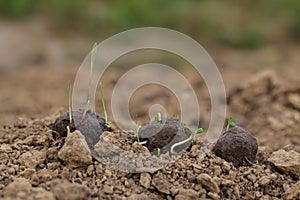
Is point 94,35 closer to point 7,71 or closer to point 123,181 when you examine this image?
point 7,71

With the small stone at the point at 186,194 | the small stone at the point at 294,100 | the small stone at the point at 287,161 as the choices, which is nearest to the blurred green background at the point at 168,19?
the small stone at the point at 294,100

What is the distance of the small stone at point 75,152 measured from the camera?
1680 mm

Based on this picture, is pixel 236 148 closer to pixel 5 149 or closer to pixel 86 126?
pixel 86 126

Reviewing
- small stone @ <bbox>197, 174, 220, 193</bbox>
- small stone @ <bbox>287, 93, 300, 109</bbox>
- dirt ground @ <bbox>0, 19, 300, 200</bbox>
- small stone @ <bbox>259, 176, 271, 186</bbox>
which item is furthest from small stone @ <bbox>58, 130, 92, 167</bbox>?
small stone @ <bbox>287, 93, 300, 109</bbox>

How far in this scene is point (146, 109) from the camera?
11.3ft

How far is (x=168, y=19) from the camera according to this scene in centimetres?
523

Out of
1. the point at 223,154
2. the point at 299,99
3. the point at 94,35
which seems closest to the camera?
the point at 223,154

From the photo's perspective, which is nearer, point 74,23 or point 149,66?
point 149,66

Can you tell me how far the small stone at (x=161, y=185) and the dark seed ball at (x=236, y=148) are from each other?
24 cm

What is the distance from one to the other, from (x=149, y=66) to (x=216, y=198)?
298 centimetres

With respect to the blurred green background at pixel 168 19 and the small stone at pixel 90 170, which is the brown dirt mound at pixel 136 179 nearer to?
the small stone at pixel 90 170

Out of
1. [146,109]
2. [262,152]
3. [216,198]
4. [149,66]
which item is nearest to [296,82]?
[146,109]

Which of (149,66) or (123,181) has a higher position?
(149,66)

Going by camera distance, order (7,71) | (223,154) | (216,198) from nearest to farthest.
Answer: (216,198), (223,154), (7,71)
